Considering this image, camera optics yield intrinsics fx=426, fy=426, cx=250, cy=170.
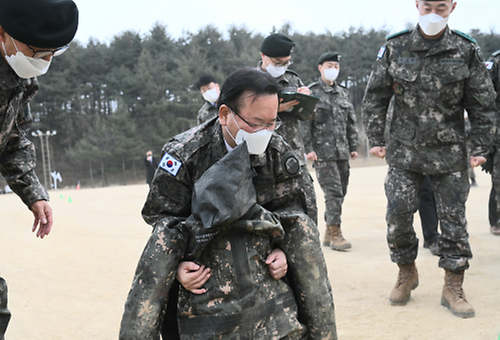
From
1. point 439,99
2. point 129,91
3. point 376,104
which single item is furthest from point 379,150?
point 129,91

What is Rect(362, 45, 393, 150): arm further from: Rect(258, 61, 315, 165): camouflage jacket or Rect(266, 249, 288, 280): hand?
Rect(266, 249, 288, 280): hand

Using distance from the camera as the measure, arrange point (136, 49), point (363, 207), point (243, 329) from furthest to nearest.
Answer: point (136, 49) → point (363, 207) → point (243, 329)

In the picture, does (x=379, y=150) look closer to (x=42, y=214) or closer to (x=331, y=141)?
(x=331, y=141)

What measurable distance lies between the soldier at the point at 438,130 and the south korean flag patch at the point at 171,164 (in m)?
2.19

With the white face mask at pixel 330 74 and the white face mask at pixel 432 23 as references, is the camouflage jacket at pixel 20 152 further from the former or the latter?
the white face mask at pixel 330 74

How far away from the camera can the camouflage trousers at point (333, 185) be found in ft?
19.3

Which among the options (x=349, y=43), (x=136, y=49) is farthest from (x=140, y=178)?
(x=349, y=43)

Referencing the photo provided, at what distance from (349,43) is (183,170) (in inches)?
2065

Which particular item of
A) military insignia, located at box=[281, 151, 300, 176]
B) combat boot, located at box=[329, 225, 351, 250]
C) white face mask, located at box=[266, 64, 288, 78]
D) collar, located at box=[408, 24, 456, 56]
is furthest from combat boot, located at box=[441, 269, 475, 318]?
white face mask, located at box=[266, 64, 288, 78]

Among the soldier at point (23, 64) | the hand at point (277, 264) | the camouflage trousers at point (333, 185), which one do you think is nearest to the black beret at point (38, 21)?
the soldier at point (23, 64)

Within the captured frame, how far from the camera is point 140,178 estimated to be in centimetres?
3734

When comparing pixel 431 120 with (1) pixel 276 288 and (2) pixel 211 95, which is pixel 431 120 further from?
(2) pixel 211 95

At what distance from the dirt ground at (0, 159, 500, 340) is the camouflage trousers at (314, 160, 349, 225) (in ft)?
1.61

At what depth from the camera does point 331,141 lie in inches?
240
